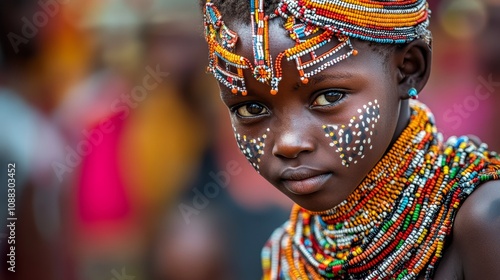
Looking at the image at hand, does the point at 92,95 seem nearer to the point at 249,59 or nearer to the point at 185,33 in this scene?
the point at 185,33

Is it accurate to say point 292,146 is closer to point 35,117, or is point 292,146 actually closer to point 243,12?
point 243,12

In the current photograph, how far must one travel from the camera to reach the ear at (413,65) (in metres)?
2.12

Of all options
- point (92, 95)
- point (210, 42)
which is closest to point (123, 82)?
point (92, 95)

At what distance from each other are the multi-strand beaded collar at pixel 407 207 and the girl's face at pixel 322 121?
0.10m

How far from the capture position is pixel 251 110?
2070 mm

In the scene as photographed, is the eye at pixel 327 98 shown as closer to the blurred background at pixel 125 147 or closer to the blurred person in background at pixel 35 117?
the blurred background at pixel 125 147

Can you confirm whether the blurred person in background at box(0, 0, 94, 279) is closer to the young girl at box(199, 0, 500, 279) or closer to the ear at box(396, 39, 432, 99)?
the young girl at box(199, 0, 500, 279)

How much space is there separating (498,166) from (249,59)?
0.76 metres

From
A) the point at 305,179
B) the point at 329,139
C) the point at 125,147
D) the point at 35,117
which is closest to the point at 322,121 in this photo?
the point at 329,139

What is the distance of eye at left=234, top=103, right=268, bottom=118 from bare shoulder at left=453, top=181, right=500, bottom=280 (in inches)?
23.6

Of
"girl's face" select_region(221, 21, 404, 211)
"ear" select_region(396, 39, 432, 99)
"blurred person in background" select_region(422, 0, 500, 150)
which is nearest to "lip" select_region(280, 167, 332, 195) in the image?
"girl's face" select_region(221, 21, 404, 211)

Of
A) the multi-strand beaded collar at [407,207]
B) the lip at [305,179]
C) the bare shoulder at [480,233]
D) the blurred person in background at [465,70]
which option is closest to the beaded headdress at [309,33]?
the lip at [305,179]

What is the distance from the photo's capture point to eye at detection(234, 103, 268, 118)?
2.05 metres

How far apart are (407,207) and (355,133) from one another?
28 centimetres
